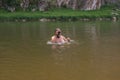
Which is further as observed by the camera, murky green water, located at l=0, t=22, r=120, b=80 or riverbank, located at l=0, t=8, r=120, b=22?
riverbank, located at l=0, t=8, r=120, b=22

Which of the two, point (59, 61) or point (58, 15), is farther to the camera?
point (58, 15)

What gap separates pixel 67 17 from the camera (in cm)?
6172

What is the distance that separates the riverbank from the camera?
6034cm

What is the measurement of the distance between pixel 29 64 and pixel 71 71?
2630 millimetres

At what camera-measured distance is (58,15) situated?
206ft

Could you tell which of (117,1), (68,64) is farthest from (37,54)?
(117,1)

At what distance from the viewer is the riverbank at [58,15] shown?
60.3 meters

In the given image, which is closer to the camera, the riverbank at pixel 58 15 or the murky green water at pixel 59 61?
the murky green water at pixel 59 61

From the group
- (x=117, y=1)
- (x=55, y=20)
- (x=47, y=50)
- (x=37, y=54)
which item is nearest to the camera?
(x=37, y=54)

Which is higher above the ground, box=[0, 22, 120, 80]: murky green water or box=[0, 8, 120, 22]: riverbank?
box=[0, 22, 120, 80]: murky green water

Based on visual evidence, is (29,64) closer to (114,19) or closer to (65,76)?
(65,76)

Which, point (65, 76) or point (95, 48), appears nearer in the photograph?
point (65, 76)

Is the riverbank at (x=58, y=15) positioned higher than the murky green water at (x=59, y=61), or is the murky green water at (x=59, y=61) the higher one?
the murky green water at (x=59, y=61)

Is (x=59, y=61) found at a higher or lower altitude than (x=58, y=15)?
higher
